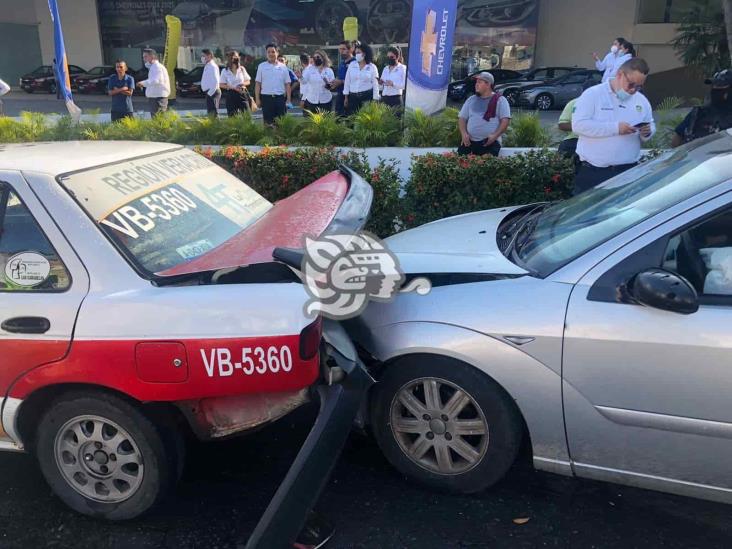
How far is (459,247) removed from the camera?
3156 mm

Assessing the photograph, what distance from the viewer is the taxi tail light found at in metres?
2.42

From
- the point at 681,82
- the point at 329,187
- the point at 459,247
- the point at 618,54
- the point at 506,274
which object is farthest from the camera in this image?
the point at 681,82

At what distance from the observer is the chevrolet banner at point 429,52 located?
9031mm

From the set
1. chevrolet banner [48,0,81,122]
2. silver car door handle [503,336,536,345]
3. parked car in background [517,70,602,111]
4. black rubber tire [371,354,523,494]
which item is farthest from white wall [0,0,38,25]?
silver car door handle [503,336,536,345]

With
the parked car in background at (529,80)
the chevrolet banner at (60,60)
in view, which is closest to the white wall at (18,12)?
the parked car in background at (529,80)

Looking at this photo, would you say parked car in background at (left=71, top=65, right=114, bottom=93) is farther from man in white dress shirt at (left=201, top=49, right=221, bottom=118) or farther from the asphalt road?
the asphalt road

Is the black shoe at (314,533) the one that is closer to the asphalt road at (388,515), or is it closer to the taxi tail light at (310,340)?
the asphalt road at (388,515)

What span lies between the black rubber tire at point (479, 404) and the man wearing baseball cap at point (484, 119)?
4.56m

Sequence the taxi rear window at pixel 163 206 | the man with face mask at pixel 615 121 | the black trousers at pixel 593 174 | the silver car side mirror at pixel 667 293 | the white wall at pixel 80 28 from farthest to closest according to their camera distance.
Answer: the white wall at pixel 80 28, the black trousers at pixel 593 174, the man with face mask at pixel 615 121, the taxi rear window at pixel 163 206, the silver car side mirror at pixel 667 293

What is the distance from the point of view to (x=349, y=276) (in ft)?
8.99

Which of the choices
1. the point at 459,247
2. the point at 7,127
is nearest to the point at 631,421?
the point at 459,247

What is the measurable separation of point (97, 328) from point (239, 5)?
121 ft

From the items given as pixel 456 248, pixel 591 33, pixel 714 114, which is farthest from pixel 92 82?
pixel 456 248

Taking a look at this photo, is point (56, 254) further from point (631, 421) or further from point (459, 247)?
point (631, 421)
